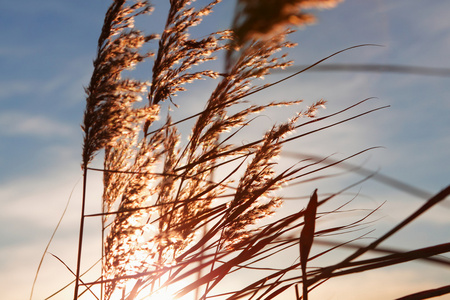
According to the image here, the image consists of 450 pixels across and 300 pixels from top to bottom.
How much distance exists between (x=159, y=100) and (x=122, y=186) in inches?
18.6

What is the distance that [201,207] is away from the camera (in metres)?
2.27

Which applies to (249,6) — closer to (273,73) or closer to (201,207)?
(273,73)

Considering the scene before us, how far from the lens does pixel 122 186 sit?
232 centimetres

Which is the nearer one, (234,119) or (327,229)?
(327,229)

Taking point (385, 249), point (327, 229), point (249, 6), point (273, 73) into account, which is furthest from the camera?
point (273, 73)

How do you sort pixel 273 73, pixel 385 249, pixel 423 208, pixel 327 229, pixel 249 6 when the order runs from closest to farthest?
pixel 249 6, pixel 423 208, pixel 385 249, pixel 327 229, pixel 273 73

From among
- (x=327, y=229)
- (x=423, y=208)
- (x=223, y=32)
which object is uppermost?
(x=223, y=32)

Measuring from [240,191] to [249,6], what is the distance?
126 centimetres

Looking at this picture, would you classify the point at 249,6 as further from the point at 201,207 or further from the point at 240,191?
the point at 201,207

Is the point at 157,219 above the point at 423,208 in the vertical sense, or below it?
above

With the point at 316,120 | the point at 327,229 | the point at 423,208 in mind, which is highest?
the point at 316,120

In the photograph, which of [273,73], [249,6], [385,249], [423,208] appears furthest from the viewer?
[273,73]

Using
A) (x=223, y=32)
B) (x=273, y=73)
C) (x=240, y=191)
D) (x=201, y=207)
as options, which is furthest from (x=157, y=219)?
(x=223, y=32)

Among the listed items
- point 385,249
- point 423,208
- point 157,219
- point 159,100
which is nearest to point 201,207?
point 157,219
